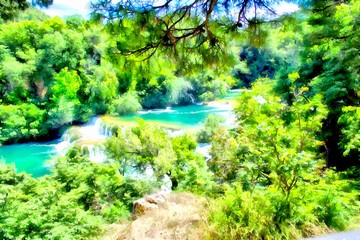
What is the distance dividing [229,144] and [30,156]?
37.7ft

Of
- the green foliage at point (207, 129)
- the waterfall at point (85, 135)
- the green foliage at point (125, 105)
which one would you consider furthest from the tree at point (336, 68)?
the green foliage at point (125, 105)

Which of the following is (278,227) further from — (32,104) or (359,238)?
(32,104)

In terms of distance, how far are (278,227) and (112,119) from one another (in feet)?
54.7

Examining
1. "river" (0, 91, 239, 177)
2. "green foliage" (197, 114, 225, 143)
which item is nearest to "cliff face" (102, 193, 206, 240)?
Result: "river" (0, 91, 239, 177)

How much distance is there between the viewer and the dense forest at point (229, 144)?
8.68 ft

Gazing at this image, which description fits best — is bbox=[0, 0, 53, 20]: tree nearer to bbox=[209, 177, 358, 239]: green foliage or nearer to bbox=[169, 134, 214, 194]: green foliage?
bbox=[209, 177, 358, 239]: green foliage

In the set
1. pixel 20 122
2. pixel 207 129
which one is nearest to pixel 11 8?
pixel 207 129

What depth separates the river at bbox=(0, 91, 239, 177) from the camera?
12562 millimetres

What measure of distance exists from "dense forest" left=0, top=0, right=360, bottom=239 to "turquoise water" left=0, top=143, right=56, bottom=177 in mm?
1360

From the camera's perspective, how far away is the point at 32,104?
17438 millimetres

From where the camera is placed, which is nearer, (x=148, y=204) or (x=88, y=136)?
(x=148, y=204)

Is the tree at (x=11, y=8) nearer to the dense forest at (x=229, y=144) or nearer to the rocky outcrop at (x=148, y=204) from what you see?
the dense forest at (x=229, y=144)

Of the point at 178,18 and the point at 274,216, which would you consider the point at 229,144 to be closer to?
the point at 274,216

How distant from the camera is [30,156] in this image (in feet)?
45.0
